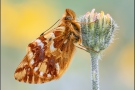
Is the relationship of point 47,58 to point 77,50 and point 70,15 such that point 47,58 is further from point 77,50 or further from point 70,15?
point 77,50

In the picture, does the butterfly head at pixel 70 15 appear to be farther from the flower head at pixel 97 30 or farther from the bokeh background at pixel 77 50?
the bokeh background at pixel 77 50

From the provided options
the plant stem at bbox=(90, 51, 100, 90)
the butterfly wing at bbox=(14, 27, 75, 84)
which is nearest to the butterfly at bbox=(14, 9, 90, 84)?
the butterfly wing at bbox=(14, 27, 75, 84)

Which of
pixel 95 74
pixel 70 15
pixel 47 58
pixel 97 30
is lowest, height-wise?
pixel 95 74

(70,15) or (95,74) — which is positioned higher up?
(70,15)

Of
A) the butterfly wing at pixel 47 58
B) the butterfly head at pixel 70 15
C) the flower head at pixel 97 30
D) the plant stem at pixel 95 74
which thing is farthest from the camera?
the butterfly head at pixel 70 15

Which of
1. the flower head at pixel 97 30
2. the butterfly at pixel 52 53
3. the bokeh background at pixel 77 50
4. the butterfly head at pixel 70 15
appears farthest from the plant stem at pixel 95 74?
the bokeh background at pixel 77 50

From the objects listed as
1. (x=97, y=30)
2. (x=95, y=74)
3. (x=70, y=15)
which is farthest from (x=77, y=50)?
(x=95, y=74)

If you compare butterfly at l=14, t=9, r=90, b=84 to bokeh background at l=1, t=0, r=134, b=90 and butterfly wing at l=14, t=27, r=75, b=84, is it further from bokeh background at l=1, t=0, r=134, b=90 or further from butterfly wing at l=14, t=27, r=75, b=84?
bokeh background at l=1, t=0, r=134, b=90
